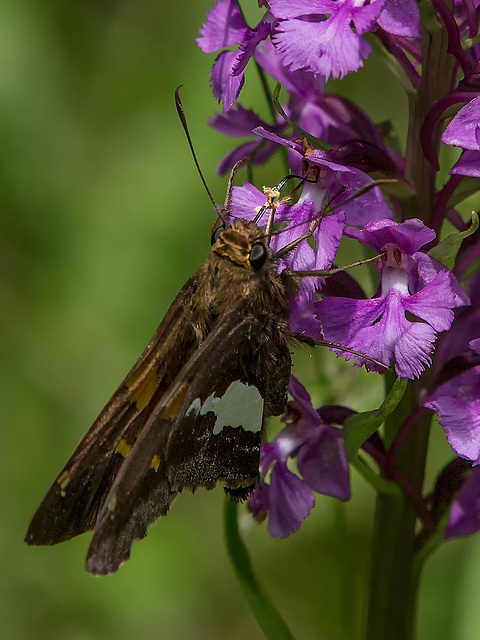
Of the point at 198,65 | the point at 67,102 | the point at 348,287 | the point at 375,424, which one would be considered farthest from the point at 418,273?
the point at 67,102

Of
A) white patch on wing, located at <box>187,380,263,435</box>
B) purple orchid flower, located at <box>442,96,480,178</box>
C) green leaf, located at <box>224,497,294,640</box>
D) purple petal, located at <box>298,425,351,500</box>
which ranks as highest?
purple orchid flower, located at <box>442,96,480,178</box>

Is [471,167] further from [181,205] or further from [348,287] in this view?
[181,205]

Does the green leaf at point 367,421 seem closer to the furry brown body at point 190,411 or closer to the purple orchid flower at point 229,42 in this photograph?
the furry brown body at point 190,411

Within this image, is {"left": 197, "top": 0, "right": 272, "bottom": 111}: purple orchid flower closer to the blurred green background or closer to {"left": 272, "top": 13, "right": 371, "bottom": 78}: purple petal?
{"left": 272, "top": 13, "right": 371, "bottom": 78}: purple petal

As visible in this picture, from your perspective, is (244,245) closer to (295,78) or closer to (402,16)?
(295,78)

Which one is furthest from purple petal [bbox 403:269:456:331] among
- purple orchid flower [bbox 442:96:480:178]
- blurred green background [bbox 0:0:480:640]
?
blurred green background [bbox 0:0:480:640]

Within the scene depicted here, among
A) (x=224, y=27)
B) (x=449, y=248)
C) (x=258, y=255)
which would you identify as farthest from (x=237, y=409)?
(x=224, y=27)
